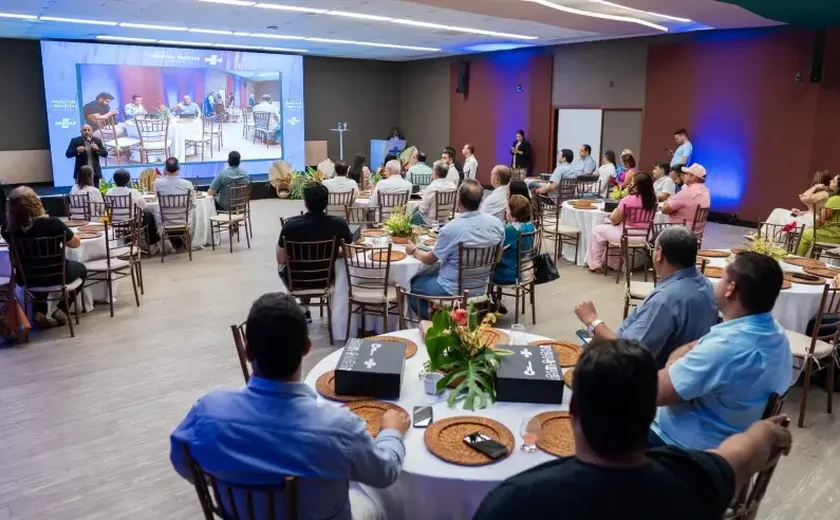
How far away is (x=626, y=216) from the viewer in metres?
7.24

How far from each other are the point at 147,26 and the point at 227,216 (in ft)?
12.9

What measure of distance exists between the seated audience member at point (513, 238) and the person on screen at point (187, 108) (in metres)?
10.7

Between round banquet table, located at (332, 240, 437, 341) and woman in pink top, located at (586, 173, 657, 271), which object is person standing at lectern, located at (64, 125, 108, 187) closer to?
round banquet table, located at (332, 240, 437, 341)

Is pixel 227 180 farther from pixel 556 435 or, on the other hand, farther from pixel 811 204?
pixel 556 435

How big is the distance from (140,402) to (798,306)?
4.39 meters

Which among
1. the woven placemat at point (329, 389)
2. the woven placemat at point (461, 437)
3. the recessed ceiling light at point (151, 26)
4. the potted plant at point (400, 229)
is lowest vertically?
the woven placemat at point (461, 437)

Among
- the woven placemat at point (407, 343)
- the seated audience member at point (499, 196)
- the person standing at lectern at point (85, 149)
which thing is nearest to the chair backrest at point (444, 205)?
the seated audience member at point (499, 196)

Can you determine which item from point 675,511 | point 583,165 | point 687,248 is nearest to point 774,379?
point 687,248

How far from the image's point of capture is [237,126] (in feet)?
49.6

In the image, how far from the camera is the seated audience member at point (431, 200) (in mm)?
8031

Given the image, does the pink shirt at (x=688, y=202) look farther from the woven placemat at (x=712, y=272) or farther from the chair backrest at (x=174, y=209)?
the chair backrest at (x=174, y=209)

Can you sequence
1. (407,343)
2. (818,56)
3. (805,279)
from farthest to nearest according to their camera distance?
(818,56) → (805,279) → (407,343)

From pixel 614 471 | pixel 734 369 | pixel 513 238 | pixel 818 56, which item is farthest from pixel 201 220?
pixel 818 56

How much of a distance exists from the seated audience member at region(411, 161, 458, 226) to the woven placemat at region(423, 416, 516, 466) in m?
5.57
